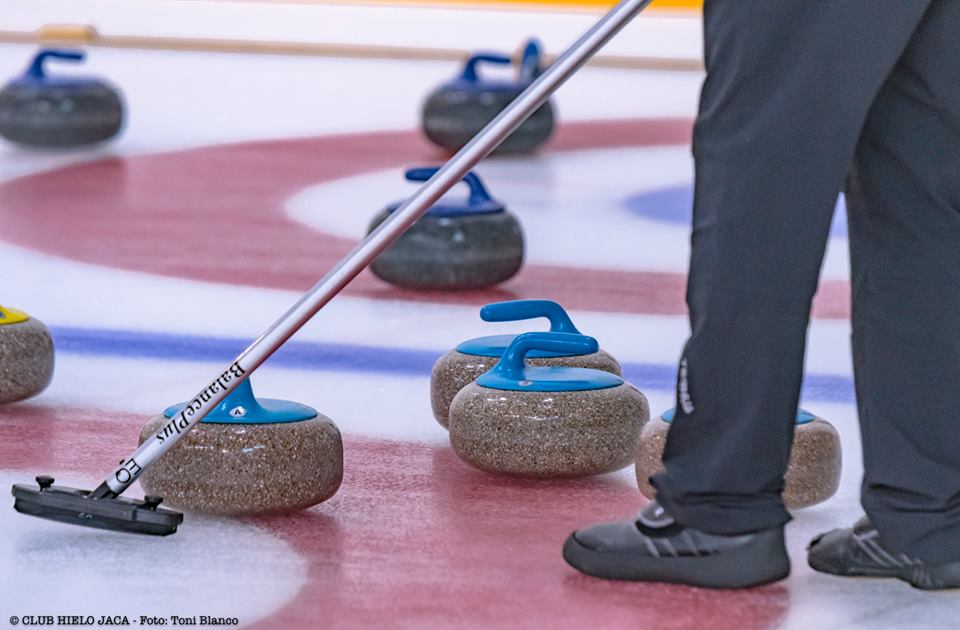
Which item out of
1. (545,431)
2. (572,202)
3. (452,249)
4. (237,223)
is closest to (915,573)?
(545,431)

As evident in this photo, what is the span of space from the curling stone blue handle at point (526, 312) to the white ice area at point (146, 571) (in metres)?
0.51

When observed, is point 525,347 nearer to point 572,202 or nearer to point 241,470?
point 241,470

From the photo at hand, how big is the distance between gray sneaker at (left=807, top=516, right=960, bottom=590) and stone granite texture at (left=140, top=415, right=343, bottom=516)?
664 millimetres

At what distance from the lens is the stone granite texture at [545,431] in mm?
2527

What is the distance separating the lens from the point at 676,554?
6.79 feet

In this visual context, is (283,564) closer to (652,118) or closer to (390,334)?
(390,334)

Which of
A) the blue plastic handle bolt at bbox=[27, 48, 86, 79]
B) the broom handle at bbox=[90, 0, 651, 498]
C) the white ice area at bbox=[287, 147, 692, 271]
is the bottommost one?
the white ice area at bbox=[287, 147, 692, 271]

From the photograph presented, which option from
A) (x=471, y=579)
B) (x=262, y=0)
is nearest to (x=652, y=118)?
(x=262, y=0)

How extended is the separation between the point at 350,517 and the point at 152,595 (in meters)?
0.41

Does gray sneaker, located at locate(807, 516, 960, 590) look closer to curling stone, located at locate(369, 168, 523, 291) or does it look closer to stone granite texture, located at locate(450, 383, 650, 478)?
stone granite texture, located at locate(450, 383, 650, 478)

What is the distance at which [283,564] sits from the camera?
2.16m

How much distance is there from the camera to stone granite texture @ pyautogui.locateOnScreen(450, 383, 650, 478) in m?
2.53

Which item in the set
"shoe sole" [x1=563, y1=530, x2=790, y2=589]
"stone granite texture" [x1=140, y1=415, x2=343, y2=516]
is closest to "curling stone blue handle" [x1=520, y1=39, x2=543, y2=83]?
"stone granite texture" [x1=140, y1=415, x2=343, y2=516]

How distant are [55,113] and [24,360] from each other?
3515 millimetres
